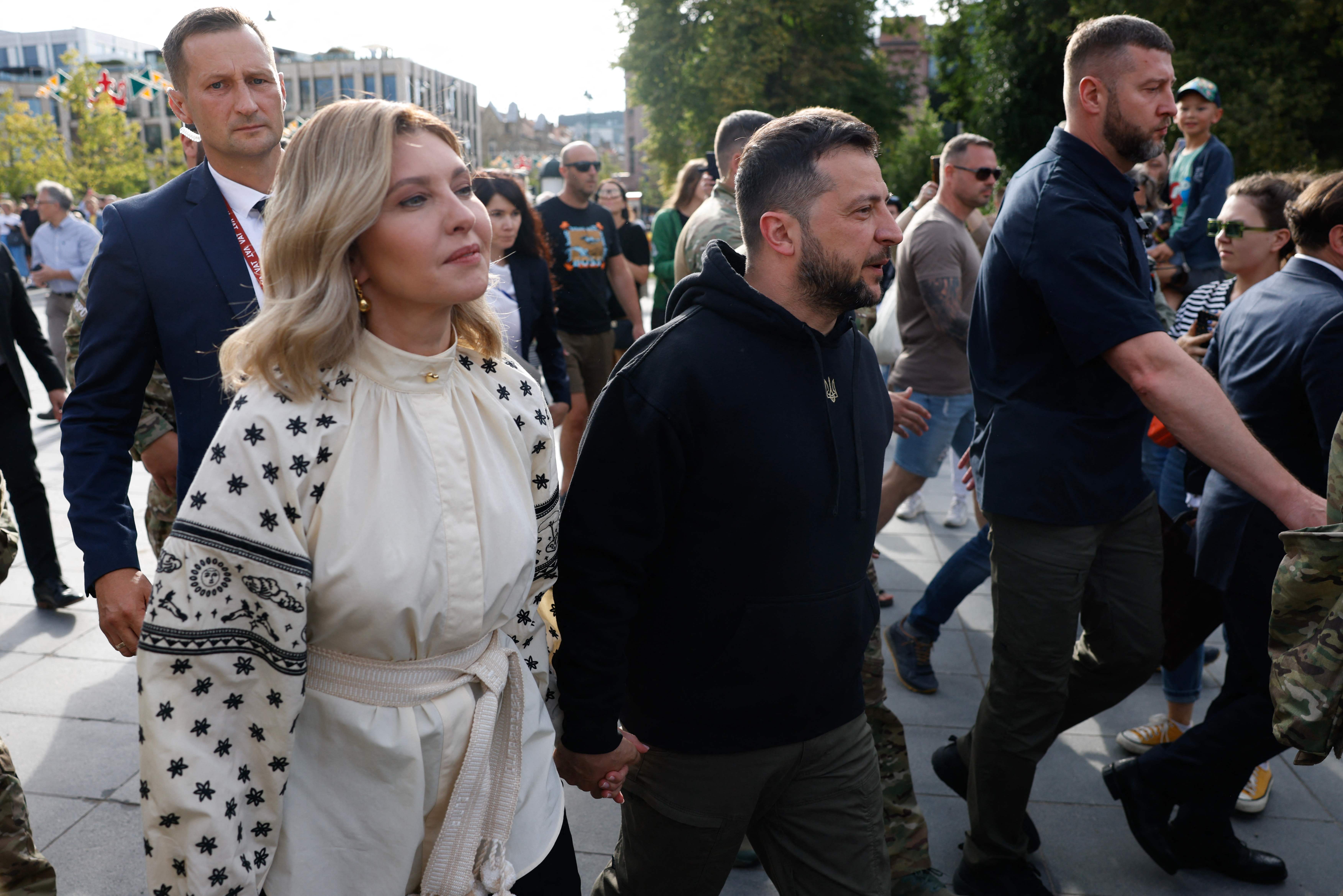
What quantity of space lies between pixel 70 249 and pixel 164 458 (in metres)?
8.94

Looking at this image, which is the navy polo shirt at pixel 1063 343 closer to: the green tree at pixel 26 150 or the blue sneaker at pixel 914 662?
the blue sneaker at pixel 914 662

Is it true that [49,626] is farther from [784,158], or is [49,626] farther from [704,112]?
[704,112]

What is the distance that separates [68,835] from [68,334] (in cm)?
155

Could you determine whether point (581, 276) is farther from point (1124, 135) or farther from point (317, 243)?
point (317, 243)

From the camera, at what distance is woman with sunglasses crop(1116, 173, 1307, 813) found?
364 centimetres

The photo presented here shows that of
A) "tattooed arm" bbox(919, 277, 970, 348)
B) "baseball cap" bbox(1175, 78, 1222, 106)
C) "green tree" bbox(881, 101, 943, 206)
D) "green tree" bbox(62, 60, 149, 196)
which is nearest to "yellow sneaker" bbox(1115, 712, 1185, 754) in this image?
"tattooed arm" bbox(919, 277, 970, 348)

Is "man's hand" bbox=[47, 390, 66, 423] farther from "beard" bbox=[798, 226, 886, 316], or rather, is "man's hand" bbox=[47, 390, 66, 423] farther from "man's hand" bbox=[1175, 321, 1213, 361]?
"man's hand" bbox=[1175, 321, 1213, 361]

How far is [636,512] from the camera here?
1995mm

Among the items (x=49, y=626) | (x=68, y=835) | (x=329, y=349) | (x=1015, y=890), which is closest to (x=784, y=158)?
(x=329, y=349)

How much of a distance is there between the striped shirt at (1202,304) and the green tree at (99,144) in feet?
155

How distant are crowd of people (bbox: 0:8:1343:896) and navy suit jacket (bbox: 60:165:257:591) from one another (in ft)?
0.03

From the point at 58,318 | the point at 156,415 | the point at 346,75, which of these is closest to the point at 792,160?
the point at 156,415

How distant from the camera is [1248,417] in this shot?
2.96 meters

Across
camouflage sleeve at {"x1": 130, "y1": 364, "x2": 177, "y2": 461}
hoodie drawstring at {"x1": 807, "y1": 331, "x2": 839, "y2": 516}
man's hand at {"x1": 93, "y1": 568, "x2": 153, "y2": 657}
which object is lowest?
man's hand at {"x1": 93, "y1": 568, "x2": 153, "y2": 657}
